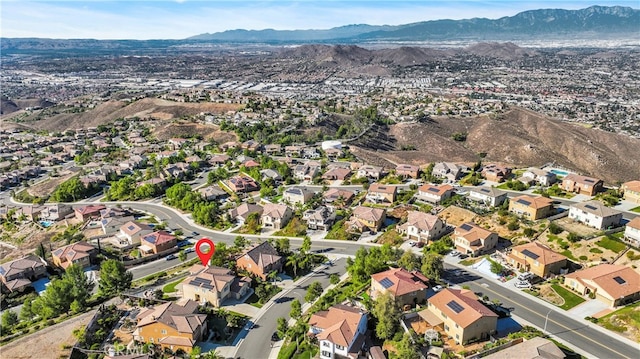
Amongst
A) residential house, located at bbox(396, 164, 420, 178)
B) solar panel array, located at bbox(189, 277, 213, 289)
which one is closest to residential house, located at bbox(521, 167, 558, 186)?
residential house, located at bbox(396, 164, 420, 178)

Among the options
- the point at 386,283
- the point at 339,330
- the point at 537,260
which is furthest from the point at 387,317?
the point at 537,260

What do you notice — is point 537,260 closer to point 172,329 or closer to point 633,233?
point 633,233

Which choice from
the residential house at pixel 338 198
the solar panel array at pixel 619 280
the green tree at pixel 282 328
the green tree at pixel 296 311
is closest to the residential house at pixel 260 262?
the green tree at pixel 296 311

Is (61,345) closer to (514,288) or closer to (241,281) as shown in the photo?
(241,281)

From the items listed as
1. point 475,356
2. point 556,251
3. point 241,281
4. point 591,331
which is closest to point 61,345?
point 241,281

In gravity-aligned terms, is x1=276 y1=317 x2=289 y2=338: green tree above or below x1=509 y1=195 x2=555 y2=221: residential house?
below

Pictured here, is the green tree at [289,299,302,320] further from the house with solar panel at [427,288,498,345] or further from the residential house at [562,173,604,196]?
the residential house at [562,173,604,196]
